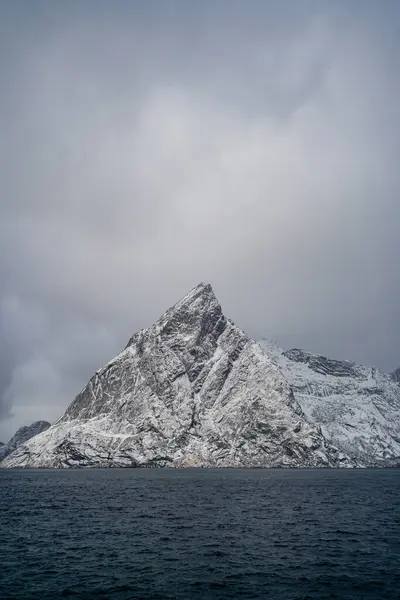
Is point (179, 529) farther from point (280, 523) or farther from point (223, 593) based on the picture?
point (223, 593)

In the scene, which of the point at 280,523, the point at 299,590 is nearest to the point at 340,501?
the point at 280,523

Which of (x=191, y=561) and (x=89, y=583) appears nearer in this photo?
(x=89, y=583)

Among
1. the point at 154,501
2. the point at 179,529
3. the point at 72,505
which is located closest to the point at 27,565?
the point at 179,529

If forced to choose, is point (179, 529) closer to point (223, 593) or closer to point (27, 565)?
A: point (27, 565)

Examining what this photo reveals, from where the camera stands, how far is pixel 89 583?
1419 inches

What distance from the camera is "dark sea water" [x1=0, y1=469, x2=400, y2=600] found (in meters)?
34.5

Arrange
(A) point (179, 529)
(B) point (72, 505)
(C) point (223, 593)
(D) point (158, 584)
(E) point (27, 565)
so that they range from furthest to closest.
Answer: (B) point (72, 505) < (A) point (179, 529) < (E) point (27, 565) < (D) point (158, 584) < (C) point (223, 593)

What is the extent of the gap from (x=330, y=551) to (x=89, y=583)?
972 inches

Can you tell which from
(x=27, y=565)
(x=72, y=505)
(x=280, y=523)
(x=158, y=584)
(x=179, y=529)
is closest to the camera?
(x=158, y=584)

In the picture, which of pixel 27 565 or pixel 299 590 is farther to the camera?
pixel 27 565

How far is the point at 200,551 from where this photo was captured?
47.5 m

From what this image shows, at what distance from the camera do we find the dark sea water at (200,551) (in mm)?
34531

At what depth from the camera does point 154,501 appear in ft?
304

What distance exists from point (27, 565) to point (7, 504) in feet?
180
